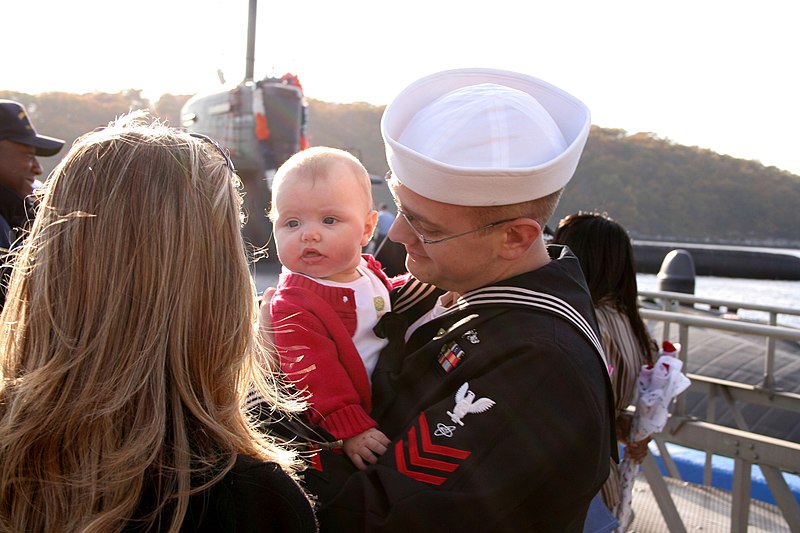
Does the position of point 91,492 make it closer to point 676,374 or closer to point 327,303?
point 327,303

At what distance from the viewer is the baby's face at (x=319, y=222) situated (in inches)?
82.7

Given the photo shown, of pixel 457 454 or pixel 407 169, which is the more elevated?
pixel 407 169

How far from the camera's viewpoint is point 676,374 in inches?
134

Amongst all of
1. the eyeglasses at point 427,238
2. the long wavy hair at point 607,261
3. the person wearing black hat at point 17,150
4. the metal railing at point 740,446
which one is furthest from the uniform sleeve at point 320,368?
the person wearing black hat at point 17,150

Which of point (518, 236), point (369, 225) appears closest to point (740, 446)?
point (369, 225)

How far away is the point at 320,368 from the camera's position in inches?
71.4

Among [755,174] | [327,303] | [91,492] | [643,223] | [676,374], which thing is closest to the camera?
[91,492]

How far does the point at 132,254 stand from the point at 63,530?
0.48 meters

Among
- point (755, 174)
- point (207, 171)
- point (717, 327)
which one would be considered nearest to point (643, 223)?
point (755, 174)

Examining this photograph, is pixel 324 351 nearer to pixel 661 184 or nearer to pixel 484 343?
pixel 484 343

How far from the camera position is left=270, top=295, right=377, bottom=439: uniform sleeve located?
1.71 meters

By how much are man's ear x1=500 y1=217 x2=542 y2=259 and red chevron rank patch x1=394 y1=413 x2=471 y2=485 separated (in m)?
0.48

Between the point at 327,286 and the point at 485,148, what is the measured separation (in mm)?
696

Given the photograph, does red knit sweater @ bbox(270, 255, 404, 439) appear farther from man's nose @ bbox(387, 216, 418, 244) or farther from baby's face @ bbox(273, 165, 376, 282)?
man's nose @ bbox(387, 216, 418, 244)
